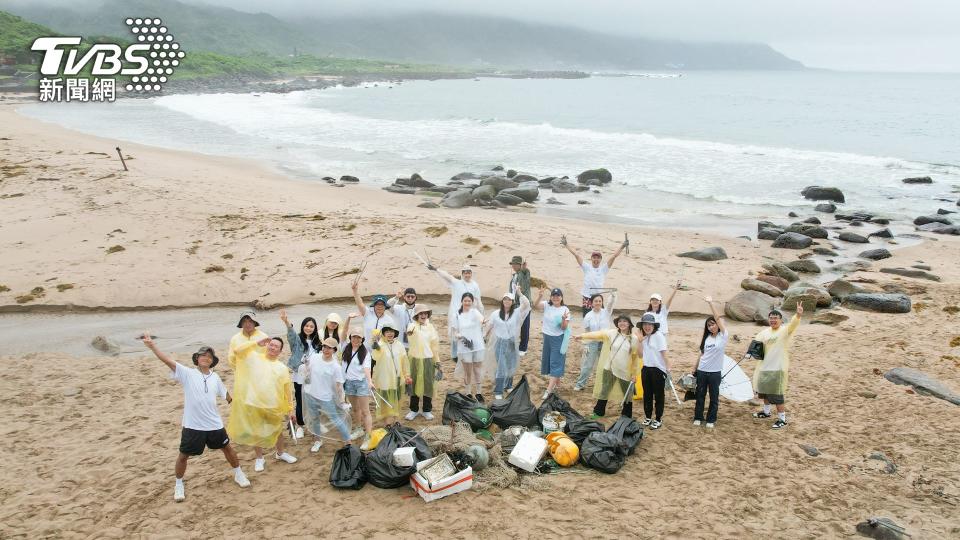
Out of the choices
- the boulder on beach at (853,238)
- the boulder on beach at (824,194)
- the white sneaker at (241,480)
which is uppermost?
the boulder on beach at (824,194)

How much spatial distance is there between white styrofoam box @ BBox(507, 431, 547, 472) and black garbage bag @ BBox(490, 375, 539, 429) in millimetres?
616

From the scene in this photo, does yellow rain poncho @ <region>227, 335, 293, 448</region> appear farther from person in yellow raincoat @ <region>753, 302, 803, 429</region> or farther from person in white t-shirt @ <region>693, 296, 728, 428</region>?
person in yellow raincoat @ <region>753, 302, 803, 429</region>

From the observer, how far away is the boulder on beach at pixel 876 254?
17938 mm

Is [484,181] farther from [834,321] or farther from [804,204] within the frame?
[834,321]

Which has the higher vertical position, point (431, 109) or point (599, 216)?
point (431, 109)

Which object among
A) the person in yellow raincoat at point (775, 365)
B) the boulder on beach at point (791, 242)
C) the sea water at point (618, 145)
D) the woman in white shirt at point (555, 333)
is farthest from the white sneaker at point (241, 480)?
the sea water at point (618, 145)

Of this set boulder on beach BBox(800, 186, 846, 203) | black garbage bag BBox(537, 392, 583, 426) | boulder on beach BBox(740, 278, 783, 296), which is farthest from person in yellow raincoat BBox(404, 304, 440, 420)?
boulder on beach BBox(800, 186, 846, 203)

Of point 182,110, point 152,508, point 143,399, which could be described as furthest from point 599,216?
point 182,110

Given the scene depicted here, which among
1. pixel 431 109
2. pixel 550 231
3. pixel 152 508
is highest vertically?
pixel 431 109

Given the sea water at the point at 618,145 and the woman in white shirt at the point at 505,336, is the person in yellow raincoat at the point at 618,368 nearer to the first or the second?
the woman in white shirt at the point at 505,336

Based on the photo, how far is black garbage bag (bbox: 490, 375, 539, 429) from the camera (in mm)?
7887

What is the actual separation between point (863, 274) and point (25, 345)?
1744 cm

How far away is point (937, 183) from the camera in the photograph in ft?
101

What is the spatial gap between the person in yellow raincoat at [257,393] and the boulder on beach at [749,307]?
30.3 feet
